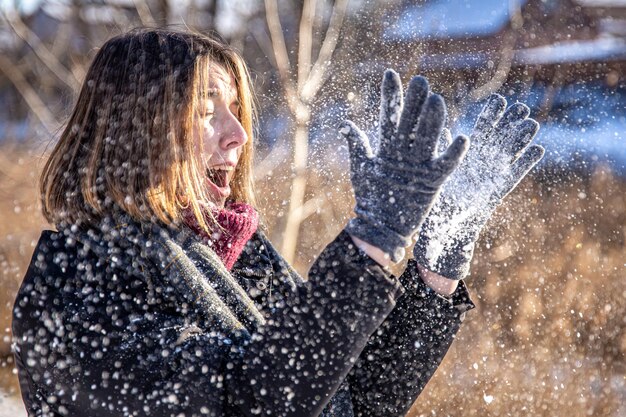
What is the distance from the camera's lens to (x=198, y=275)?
1.36m

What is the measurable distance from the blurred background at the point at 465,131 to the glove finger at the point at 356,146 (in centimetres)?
361

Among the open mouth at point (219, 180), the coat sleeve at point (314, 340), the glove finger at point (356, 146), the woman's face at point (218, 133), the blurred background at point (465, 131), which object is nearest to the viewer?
the coat sleeve at point (314, 340)

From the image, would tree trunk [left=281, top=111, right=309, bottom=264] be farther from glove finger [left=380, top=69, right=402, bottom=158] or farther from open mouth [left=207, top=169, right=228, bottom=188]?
glove finger [left=380, top=69, right=402, bottom=158]

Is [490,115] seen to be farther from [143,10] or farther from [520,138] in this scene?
[143,10]

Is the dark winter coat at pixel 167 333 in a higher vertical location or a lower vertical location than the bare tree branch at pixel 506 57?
higher

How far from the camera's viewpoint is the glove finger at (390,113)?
4.13ft

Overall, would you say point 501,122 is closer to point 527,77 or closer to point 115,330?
point 115,330

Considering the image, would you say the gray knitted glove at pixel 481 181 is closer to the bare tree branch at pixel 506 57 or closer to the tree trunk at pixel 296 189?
the tree trunk at pixel 296 189

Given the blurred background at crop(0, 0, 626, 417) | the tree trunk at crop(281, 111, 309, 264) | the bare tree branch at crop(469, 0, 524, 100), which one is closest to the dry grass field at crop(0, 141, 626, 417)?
the blurred background at crop(0, 0, 626, 417)

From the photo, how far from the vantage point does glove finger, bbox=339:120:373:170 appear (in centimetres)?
130

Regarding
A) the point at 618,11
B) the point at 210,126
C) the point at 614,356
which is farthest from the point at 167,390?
the point at 618,11

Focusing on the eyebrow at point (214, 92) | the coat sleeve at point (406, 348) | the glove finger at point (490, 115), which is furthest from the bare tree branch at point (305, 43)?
the coat sleeve at point (406, 348)

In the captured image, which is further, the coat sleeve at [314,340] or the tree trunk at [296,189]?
the tree trunk at [296,189]

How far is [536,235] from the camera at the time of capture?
623 cm
